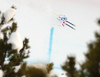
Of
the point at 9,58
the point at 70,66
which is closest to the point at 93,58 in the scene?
the point at 70,66

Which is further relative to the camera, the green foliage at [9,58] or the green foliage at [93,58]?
the green foliage at [9,58]

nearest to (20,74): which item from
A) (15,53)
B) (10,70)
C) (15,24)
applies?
(10,70)

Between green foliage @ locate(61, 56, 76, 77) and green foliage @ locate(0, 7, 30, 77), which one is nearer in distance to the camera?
green foliage @ locate(61, 56, 76, 77)

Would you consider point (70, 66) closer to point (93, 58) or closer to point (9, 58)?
point (93, 58)

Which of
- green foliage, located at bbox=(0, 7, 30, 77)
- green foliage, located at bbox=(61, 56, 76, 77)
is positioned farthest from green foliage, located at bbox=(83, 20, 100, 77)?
green foliage, located at bbox=(0, 7, 30, 77)

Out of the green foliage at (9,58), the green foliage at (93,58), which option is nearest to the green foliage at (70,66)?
the green foliage at (93,58)

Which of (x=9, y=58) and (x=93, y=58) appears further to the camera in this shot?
(x=9, y=58)

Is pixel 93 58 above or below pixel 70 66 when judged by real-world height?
above

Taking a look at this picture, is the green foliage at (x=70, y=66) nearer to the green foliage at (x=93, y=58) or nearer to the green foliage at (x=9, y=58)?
the green foliage at (x=93, y=58)

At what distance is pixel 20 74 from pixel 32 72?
15.1 feet

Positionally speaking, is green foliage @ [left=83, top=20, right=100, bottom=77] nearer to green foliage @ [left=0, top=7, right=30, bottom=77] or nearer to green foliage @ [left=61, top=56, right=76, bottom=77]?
green foliage @ [left=61, top=56, right=76, bottom=77]

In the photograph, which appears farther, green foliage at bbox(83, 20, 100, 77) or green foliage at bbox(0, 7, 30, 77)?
green foliage at bbox(0, 7, 30, 77)

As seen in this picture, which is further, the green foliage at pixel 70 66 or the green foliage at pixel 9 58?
the green foliage at pixel 9 58

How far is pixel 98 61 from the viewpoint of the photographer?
1531 millimetres
